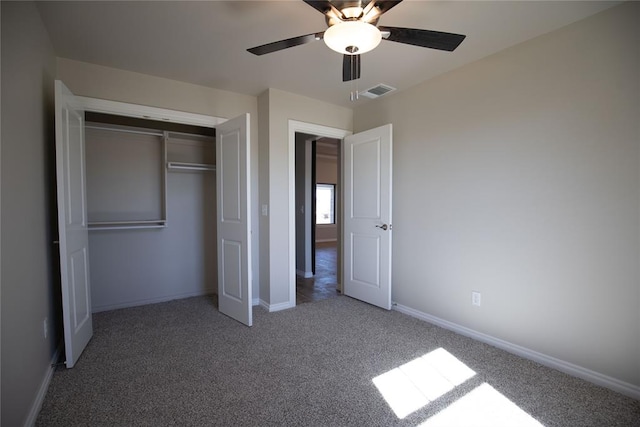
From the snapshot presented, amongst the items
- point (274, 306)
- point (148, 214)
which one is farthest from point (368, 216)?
point (148, 214)

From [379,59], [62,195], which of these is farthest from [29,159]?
[379,59]

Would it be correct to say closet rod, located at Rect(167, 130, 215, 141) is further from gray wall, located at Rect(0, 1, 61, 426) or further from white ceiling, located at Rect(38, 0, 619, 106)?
gray wall, located at Rect(0, 1, 61, 426)

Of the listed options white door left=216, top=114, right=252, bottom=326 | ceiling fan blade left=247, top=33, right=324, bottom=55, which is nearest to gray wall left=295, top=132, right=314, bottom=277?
white door left=216, top=114, right=252, bottom=326

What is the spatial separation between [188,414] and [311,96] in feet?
10.6

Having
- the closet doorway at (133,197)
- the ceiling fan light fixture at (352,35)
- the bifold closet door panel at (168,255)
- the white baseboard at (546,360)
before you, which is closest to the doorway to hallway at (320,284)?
the closet doorway at (133,197)

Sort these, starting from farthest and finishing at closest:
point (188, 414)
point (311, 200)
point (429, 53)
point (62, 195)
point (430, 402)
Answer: point (311, 200)
point (429, 53)
point (62, 195)
point (430, 402)
point (188, 414)

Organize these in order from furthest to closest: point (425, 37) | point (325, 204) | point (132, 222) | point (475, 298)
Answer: point (325, 204)
point (132, 222)
point (475, 298)
point (425, 37)

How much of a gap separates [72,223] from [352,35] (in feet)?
7.73

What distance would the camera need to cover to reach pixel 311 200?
523 centimetres

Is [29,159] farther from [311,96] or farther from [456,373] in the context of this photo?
[456,373]

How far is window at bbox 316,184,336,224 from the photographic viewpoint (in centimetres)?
927

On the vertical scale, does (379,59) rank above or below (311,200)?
above

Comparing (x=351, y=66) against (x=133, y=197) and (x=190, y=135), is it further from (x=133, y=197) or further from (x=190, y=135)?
(x=133, y=197)

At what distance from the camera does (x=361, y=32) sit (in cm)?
155
